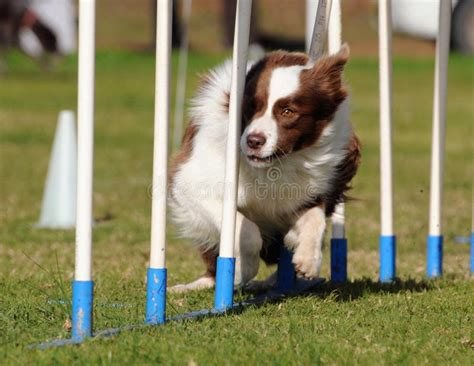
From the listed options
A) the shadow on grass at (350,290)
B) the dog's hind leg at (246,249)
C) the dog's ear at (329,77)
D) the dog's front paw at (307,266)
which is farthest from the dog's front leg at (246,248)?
the dog's ear at (329,77)

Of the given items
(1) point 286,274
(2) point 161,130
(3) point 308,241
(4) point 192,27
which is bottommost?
(1) point 286,274

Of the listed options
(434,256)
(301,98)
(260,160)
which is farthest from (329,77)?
(434,256)

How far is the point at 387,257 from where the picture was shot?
20.9 ft

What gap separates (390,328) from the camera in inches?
185

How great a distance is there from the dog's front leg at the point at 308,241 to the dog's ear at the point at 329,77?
608mm

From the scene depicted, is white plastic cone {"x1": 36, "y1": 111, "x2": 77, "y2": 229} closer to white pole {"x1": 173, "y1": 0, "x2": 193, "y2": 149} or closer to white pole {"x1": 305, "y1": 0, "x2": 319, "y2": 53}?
white pole {"x1": 305, "y1": 0, "x2": 319, "y2": 53}

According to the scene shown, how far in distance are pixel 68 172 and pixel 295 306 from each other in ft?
16.1

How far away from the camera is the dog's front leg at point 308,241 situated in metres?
5.18

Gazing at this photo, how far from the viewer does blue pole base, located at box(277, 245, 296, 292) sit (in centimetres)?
584

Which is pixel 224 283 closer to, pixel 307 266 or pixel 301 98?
pixel 307 266

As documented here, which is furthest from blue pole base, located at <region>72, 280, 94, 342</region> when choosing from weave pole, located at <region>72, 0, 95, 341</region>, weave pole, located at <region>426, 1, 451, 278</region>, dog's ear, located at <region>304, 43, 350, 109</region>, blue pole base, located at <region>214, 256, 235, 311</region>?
weave pole, located at <region>426, 1, 451, 278</region>

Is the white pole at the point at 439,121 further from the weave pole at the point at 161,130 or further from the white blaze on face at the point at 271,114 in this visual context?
the weave pole at the point at 161,130

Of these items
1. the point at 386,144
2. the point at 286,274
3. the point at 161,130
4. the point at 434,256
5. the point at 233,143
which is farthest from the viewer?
the point at 434,256

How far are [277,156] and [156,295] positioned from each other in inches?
42.2
